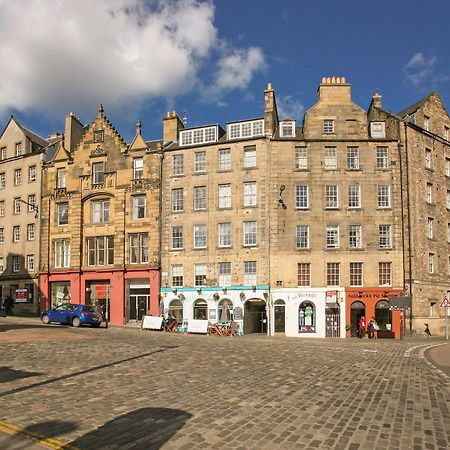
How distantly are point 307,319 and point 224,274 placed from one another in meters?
7.09

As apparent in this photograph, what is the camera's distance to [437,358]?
19812 millimetres

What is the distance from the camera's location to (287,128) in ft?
130

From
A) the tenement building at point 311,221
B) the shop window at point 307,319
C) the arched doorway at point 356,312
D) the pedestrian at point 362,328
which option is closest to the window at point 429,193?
the tenement building at point 311,221

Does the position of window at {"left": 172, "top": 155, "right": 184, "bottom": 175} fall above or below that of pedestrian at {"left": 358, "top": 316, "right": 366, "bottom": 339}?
above

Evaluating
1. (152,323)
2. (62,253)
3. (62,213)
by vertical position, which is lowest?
(152,323)

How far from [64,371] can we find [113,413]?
494 centimetres

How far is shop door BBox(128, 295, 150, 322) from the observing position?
40562 mm

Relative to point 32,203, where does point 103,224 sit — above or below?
below

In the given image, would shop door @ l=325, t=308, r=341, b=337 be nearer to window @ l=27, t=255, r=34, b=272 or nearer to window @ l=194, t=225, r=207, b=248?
window @ l=194, t=225, r=207, b=248

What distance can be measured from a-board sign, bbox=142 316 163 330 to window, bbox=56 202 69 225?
530 inches

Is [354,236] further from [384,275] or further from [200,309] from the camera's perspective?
[200,309]

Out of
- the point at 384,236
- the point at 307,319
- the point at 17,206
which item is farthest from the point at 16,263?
the point at 384,236

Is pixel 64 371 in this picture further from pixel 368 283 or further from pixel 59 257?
pixel 59 257

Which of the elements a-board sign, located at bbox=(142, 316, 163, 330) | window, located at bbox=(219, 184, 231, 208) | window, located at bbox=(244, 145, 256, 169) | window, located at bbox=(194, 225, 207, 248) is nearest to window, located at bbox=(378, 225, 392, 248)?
window, located at bbox=(244, 145, 256, 169)
